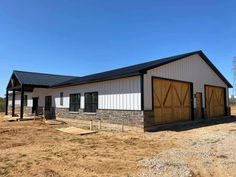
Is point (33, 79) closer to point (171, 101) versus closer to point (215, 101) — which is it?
point (171, 101)

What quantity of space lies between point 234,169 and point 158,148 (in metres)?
3.04

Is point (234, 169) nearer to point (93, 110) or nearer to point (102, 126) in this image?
point (102, 126)

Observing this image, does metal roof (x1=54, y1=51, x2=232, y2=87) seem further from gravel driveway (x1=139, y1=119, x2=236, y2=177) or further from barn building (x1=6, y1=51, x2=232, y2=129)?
gravel driveway (x1=139, y1=119, x2=236, y2=177)

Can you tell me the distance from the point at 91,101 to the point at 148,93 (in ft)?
18.0

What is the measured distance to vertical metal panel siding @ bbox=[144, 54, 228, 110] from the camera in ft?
42.4

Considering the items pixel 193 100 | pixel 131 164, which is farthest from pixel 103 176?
pixel 193 100

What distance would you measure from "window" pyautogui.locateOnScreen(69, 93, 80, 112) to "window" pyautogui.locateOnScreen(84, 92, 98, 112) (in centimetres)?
128

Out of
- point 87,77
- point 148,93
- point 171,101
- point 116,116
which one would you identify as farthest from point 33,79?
point 171,101

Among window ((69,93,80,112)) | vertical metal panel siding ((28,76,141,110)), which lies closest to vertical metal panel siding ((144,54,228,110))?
vertical metal panel siding ((28,76,141,110))

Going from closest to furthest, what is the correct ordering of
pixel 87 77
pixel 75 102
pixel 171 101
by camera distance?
pixel 171 101
pixel 75 102
pixel 87 77

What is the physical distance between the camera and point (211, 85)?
1986 centimetres

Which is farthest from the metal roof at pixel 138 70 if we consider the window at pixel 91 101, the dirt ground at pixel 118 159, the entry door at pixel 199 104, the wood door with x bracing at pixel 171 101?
the dirt ground at pixel 118 159

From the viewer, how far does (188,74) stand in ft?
54.9

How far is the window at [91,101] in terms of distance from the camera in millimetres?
16250
